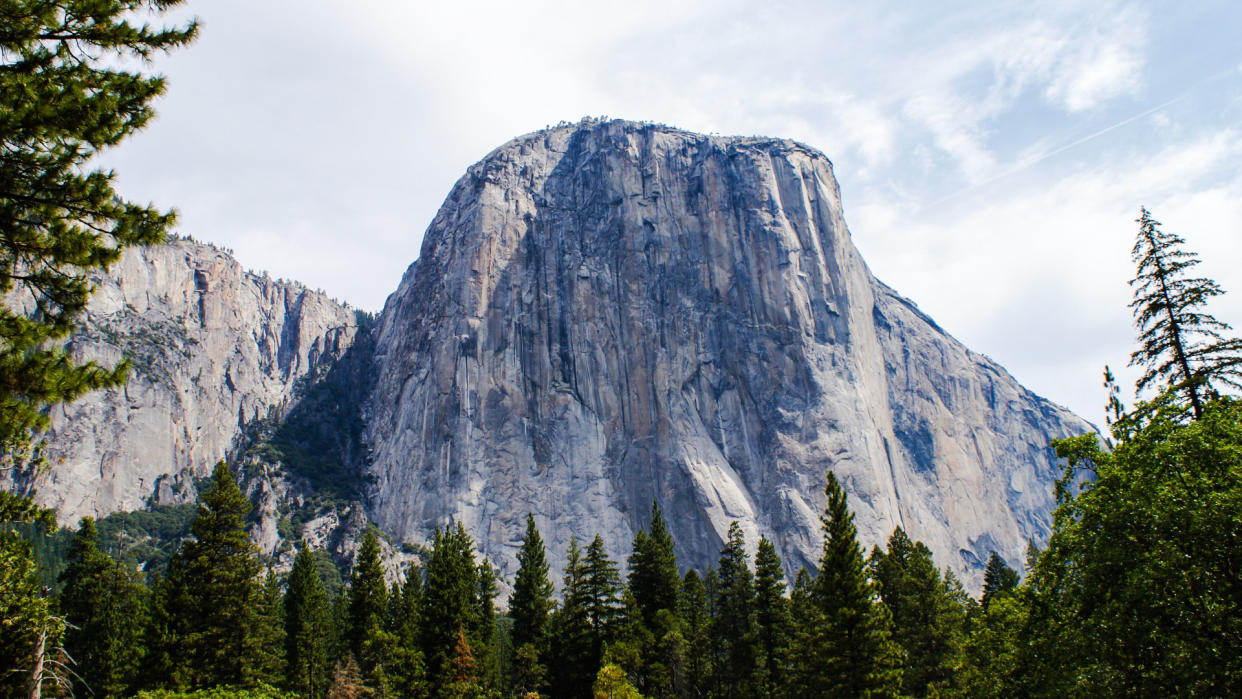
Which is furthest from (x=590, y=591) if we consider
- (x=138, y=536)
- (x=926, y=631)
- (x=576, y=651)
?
(x=138, y=536)

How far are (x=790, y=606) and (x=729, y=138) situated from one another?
385ft

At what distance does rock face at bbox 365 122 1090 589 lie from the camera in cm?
12344

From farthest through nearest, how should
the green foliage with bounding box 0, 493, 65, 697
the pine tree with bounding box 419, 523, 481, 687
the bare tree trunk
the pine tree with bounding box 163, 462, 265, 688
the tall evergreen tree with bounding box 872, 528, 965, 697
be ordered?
the tall evergreen tree with bounding box 872, 528, 965, 697 < the pine tree with bounding box 419, 523, 481, 687 < the pine tree with bounding box 163, 462, 265, 688 < the bare tree trunk < the green foliage with bounding box 0, 493, 65, 697

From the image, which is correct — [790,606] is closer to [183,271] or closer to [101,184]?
[101,184]

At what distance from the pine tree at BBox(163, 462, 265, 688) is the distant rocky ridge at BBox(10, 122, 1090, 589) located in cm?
8689

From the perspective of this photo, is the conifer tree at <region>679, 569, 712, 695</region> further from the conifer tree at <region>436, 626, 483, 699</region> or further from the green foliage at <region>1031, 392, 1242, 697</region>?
the green foliage at <region>1031, 392, 1242, 697</region>

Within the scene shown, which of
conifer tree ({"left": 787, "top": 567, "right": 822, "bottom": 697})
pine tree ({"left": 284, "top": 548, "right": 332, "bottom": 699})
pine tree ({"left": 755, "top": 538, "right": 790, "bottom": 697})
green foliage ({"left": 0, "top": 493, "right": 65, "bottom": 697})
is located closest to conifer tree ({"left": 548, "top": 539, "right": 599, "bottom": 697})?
pine tree ({"left": 755, "top": 538, "right": 790, "bottom": 697})

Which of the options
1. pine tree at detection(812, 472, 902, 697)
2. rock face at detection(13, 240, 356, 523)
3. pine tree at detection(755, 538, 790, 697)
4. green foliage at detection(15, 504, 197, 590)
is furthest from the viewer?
rock face at detection(13, 240, 356, 523)

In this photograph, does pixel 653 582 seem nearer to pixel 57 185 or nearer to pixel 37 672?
pixel 37 672

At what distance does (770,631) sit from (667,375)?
3336 inches

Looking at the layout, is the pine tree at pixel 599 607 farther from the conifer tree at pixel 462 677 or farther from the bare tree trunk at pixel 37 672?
the bare tree trunk at pixel 37 672

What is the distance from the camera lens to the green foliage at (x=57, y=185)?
10531 millimetres

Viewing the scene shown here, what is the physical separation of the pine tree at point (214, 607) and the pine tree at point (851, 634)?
22.2m

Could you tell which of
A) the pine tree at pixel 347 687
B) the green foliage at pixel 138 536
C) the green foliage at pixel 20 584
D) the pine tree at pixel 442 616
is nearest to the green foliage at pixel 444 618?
the pine tree at pixel 442 616
